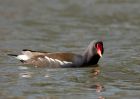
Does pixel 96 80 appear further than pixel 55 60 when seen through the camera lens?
No

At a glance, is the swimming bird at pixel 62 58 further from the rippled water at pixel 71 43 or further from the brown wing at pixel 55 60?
the rippled water at pixel 71 43

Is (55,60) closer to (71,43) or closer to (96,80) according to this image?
(96,80)

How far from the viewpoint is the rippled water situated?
12.6 metres

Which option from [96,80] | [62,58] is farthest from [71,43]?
[96,80]

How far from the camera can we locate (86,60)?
1544 centimetres

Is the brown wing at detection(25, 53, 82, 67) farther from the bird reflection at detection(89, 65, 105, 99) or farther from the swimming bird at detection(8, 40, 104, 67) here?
Answer: the bird reflection at detection(89, 65, 105, 99)

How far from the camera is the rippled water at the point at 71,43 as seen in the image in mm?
12586

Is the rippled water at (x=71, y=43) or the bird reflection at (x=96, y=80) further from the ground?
the rippled water at (x=71, y=43)

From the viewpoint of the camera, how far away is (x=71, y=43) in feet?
61.4

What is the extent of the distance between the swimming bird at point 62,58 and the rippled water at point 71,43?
0.19m

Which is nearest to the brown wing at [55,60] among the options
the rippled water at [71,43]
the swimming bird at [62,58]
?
the swimming bird at [62,58]

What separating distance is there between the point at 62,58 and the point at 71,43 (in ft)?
11.8

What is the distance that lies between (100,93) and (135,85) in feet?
3.35

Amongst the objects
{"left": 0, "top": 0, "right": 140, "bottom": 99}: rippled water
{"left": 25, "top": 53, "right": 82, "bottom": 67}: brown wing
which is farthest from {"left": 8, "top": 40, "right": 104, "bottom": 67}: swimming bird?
{"left": 0, "top": 0, "right": 140, "bottom": 99}: rippled water
